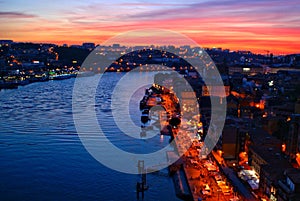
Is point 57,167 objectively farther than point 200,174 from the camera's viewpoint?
Yes

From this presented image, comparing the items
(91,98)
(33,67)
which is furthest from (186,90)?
(33,67)

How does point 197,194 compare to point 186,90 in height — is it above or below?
below

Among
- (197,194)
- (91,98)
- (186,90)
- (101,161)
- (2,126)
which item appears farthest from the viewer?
(91,98)

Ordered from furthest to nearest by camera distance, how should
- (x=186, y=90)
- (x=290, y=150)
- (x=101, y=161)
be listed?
(x=186, y=90)
(x=101, y=161)
(x=290, y=150)

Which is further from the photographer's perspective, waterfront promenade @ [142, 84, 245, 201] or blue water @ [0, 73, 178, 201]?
blue water @ [0, 73, 178, 201]

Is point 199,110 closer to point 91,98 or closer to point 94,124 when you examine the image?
point 94,124

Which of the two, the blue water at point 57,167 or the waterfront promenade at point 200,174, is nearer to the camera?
the waterfront promenade at point 200,174

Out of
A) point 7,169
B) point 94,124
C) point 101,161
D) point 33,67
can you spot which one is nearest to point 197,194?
point 101,161

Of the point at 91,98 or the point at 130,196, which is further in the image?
the point at 91,98
